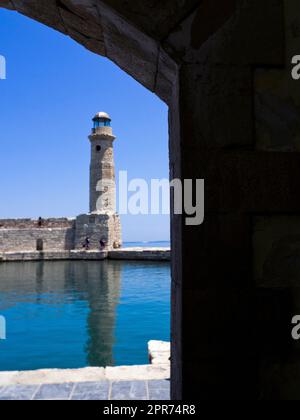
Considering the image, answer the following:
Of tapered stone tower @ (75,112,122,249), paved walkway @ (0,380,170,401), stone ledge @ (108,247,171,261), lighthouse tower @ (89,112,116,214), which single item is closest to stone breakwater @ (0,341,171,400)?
paved walkway @ (0,380,170,401)

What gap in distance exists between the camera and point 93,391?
4.21 meters

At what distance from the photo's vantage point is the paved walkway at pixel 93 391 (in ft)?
13.2

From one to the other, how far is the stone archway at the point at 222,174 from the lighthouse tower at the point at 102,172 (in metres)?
30.0

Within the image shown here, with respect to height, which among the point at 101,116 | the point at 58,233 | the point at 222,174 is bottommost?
the point at 58,233

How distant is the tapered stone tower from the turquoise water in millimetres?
8934

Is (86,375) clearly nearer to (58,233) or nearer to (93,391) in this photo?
(93,391)

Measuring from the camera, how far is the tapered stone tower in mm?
31094

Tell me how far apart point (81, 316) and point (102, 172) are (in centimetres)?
2088

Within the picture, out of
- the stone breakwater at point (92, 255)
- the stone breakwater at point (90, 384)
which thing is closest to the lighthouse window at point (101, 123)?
the stone breakwater at point (92, 255)

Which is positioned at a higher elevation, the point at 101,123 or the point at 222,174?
the point at 101,123

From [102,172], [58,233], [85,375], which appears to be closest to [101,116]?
[102,172]
